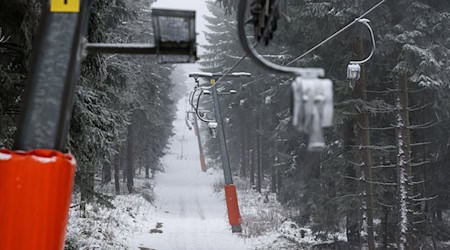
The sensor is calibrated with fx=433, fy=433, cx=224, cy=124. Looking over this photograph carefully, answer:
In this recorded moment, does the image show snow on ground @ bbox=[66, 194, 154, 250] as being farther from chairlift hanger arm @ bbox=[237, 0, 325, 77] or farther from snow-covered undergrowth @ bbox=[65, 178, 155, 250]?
chairlift hanger arm @ bbox=[237, 0, 325, 77]

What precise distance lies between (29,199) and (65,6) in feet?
3.96

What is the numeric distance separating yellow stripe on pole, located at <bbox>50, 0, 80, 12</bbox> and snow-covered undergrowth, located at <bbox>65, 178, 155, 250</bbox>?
720cm

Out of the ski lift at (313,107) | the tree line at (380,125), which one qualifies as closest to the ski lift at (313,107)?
the ski lift at (313,107)

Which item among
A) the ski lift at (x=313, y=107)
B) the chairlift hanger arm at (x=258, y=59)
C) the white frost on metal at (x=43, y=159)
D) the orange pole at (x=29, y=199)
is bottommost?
the orange pole at (x=29, y=199)

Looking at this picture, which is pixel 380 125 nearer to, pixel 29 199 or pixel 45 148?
A: pixel 45 148

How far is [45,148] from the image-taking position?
256 cm

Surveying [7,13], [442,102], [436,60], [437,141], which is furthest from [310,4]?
[7,13]

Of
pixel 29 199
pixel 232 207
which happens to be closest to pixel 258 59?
pixel 29 199

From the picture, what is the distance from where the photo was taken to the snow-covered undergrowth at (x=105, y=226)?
12.5m

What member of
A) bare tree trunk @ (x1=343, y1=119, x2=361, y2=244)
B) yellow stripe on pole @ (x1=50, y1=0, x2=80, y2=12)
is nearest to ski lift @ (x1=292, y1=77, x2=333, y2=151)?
yellow stripe on pole @ (x1=50, y1=0, x2=80, y2=12)

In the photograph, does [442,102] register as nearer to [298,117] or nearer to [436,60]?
[436,60]

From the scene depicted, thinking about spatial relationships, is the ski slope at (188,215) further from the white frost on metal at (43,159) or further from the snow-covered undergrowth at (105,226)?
the white frost on metal at (43,159)

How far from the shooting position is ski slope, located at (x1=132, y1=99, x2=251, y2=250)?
15.1 m

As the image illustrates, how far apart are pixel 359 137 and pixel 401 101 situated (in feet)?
5.43
